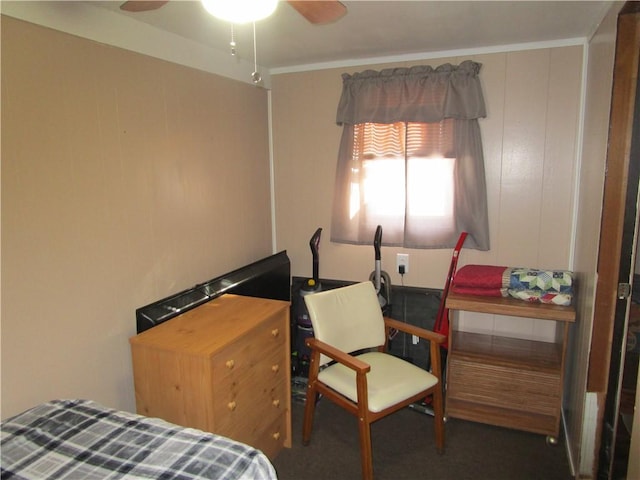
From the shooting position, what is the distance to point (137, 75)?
6.89ft

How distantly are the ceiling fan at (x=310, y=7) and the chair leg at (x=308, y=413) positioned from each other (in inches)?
69.7

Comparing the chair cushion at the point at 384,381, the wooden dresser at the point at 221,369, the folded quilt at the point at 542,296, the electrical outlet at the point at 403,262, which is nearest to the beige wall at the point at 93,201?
the wooden dresser at the point at 221,369

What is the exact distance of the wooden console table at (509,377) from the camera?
2.42m

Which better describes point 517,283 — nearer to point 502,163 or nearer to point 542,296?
point 542,296

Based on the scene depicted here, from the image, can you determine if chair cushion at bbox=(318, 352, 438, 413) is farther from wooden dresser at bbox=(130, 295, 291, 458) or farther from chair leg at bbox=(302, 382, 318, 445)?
wooden dresser at bbox=(130, 295, 291, 458)

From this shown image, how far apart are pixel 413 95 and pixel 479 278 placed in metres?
1.24

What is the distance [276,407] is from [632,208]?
→ 1.86 m

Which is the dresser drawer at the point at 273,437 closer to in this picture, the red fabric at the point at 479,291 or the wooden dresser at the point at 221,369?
the wooden dresser at the point at 221,369

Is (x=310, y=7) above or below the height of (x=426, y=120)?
above

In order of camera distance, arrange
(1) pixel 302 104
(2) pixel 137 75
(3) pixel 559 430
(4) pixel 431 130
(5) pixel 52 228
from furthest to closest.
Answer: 1. (1) pixel 302 104
2. (4) pixel 431 130
3. (3) pixel 559 430
4. (2) pixel 137 75
5. (5) pixel 52 228

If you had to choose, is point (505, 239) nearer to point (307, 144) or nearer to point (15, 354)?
point (307, 144)

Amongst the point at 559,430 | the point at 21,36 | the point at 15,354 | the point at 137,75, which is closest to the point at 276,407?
the point at 15,354

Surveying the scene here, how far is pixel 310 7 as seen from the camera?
146 cm

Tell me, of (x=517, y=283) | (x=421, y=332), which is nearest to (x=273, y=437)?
(x=421, y=332)
